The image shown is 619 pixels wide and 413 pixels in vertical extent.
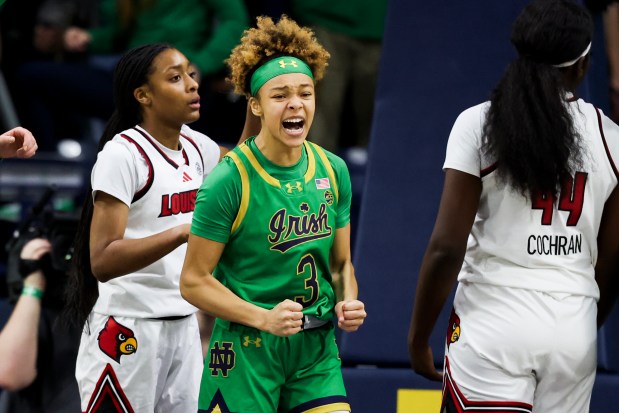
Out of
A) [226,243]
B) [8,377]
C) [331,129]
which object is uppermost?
[331,129]

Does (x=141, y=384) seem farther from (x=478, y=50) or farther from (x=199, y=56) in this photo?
(x=199, y=56)

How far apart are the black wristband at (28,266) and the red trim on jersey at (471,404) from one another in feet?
6.03

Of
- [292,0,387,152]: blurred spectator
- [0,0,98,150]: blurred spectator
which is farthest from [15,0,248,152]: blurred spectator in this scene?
Answer: [292,0,387,152]: blurred spectator

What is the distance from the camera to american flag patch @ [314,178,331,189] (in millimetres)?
3844

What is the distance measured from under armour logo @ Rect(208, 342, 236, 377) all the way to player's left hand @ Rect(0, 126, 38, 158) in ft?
2.81

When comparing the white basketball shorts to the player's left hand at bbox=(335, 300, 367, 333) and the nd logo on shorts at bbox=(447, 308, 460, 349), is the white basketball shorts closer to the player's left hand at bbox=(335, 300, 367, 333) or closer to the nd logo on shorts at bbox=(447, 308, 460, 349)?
the nd logo on shorts at bbox=(447, 308, 460, 349)

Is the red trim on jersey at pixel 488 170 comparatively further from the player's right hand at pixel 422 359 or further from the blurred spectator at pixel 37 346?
the blurred spectator at pixel 37 346

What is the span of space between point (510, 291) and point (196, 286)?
2.96ft

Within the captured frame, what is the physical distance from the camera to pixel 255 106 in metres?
3.84

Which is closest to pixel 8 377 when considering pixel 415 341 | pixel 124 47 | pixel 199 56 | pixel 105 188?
pixel 105 188

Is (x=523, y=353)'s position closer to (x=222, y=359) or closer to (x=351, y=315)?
(x=351, y=315)

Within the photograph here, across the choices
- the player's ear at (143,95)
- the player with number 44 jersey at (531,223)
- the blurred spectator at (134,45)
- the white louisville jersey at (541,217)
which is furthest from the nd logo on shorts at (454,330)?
the blurred spectator at (134,45)

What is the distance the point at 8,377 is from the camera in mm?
4758

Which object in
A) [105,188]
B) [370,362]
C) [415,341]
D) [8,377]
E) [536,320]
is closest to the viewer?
[536,320]
